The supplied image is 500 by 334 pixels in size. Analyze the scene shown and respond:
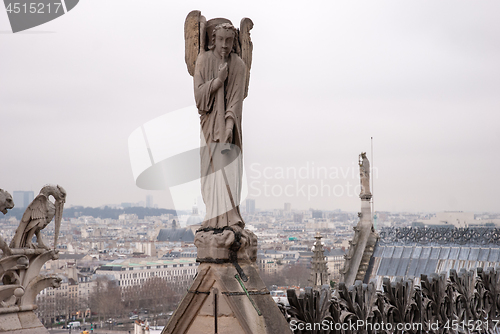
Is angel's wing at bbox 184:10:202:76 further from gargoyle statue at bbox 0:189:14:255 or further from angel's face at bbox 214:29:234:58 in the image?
gargoyle statue at bbox 0:189:14:255

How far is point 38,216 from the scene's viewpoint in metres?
6.04

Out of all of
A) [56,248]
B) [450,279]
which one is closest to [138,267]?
[56,248]

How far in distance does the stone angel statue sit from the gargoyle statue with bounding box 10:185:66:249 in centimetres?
195

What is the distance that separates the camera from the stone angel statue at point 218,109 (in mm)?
4969

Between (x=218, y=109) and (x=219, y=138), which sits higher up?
(x=218, y=109)


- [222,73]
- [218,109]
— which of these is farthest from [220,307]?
[222,73]

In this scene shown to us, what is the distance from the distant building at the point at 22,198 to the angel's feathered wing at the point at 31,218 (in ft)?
0.38

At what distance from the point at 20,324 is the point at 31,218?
1032 millimetres

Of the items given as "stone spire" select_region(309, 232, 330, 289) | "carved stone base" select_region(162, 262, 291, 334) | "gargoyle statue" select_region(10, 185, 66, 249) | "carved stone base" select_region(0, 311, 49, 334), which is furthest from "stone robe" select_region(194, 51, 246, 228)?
"stone spire" select_region(309, 232, 330, 289)

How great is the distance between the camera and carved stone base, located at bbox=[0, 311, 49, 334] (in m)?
5.54

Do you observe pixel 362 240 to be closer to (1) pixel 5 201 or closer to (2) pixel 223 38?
(1) pixel 5 201

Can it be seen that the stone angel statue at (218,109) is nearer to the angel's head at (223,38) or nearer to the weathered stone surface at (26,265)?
the angel's head at (223,38)

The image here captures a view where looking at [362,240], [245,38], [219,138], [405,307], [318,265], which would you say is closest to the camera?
[219,138]

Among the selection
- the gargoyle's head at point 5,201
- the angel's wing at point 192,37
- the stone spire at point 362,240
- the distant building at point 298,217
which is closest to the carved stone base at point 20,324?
the gargoyle's head at point 5,201
